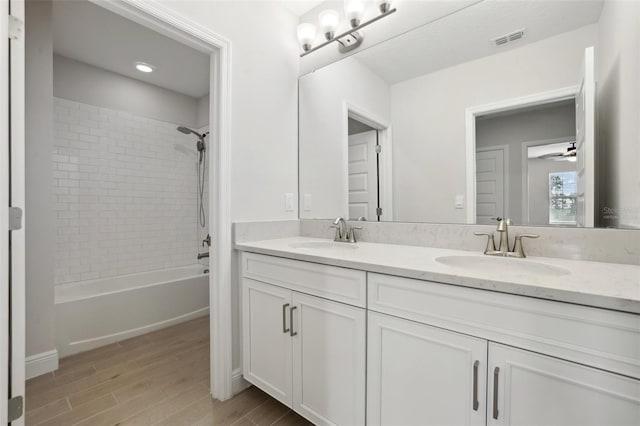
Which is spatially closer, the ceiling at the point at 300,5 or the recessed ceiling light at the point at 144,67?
the ceiling at the point at 300,5

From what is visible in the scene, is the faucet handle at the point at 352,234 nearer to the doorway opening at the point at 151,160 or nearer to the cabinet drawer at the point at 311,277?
the cabinet drawer at the point at 311,277

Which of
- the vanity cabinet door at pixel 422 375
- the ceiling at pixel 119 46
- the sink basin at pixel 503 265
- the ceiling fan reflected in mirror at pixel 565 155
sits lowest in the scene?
the vanity cabinet door at pixel 422 375

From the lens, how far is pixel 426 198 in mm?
1613

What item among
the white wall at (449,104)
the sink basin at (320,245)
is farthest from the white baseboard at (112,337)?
the white wall at (449,104)

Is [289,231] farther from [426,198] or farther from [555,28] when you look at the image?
[555,28]

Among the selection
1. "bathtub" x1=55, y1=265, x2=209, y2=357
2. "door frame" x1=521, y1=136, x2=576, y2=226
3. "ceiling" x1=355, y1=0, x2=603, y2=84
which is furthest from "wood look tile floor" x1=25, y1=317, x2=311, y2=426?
"ceiling" x1=355, y1=0, x2=603, y2=84

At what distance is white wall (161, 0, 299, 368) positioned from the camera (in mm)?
1689

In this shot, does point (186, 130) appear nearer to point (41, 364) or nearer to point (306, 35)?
point (306, 35)

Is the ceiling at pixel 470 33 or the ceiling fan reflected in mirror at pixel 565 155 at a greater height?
the ceiling at pixel 470 33

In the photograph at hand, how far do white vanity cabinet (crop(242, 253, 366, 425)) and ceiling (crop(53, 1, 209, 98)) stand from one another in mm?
2075

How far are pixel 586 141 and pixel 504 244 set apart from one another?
0.52 m

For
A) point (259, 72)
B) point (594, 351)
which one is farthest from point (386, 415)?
point (259, 72)

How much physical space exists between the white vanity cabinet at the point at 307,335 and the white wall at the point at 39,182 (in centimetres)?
147

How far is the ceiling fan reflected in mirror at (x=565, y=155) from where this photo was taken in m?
1.20
